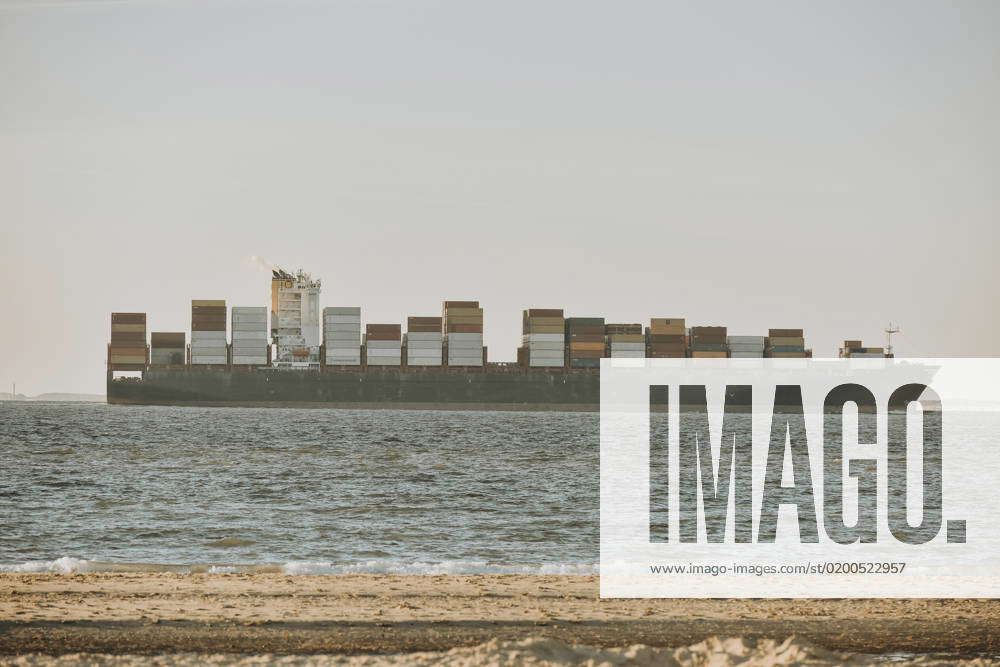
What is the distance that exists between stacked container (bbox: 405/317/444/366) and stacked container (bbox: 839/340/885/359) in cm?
3636

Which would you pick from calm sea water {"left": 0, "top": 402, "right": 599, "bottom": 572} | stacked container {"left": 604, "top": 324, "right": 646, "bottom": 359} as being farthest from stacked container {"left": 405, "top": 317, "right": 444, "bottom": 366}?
calm sea water {"left": 0, "top": 402, "right": 599, "bottom": 572}

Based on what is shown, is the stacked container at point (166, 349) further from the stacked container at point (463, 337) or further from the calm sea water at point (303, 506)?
the calm sea water at point (303, 506)

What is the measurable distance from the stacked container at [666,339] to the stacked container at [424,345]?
18.2m

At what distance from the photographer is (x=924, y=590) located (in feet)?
36.9

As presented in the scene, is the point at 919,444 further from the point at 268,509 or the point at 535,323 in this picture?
the point at 535,323

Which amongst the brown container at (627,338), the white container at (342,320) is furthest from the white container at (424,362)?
the brown container at (627,338)

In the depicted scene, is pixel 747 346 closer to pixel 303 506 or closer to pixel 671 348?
pixel 671 348

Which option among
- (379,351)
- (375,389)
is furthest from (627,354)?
(375,389)

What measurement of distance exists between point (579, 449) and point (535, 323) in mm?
52472

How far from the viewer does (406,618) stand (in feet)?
29.9

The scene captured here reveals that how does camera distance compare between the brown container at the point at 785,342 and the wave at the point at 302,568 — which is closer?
the wave at the point at 302,568

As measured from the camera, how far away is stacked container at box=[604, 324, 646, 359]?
298 ft

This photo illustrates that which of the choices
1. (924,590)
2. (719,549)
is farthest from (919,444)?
(924,590)

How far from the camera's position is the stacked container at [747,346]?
301 feet
